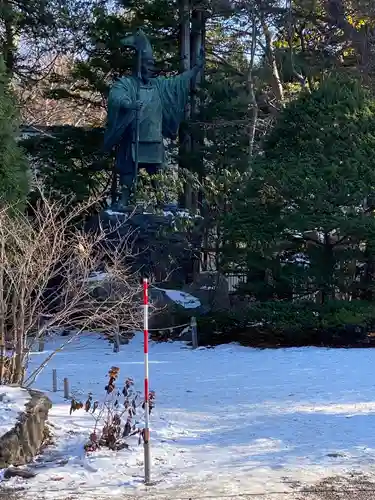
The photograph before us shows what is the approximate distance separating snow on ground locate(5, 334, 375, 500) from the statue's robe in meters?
6.81

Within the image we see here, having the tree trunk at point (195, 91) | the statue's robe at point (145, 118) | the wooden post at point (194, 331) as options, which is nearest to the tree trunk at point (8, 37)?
the statue's robe at point (145, 118)

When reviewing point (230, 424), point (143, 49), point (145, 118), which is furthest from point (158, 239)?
point (230, 424)

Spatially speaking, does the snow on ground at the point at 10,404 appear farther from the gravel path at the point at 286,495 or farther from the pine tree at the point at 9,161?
the pine tree at the point at 9,161

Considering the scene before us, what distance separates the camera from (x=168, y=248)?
54.1 feet

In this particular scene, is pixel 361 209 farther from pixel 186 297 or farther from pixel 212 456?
pixel 212 456

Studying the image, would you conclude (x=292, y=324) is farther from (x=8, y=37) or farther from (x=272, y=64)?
(x=8, y=37)

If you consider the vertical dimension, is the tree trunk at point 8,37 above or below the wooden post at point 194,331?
above

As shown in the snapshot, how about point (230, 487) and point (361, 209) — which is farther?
point (361, 209)

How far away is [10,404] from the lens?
22.0 feet

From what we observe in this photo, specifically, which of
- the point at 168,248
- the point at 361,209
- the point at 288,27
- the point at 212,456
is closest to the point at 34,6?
the point at 288,27

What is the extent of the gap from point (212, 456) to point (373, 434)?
1.64m

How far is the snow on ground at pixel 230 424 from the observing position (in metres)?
5.83

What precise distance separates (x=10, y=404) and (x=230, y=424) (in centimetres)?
239

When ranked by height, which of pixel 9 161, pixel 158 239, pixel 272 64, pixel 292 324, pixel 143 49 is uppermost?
pixel 272 64
